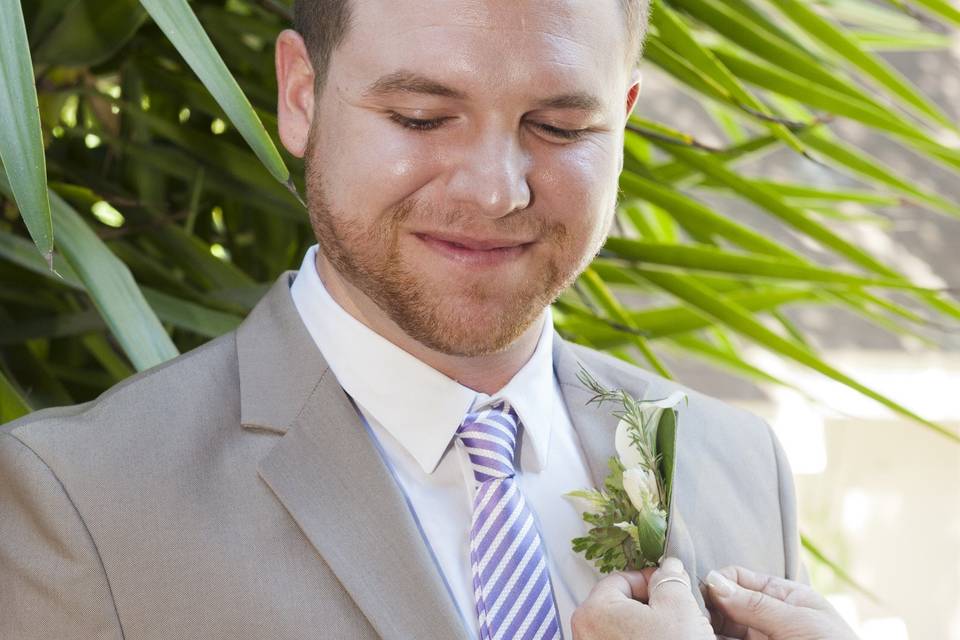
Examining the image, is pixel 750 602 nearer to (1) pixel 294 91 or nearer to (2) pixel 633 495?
(2) pixel 633 495

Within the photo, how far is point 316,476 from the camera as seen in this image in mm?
1021

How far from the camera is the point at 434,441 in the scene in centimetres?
108

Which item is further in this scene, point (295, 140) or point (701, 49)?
point (701, 49)

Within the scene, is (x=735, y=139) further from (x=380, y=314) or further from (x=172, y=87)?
(x=380, y=314)

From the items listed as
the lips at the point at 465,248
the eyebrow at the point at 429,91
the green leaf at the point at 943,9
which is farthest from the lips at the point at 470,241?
the green leaf at the point at 943,9

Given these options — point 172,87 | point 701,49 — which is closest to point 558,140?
point 701,49

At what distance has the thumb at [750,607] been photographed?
40.2 inches

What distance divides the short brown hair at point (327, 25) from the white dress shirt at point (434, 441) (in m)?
0.19

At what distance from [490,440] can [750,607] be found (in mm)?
251

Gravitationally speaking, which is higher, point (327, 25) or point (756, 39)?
point (756, 39)

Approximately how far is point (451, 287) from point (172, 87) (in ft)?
2.07

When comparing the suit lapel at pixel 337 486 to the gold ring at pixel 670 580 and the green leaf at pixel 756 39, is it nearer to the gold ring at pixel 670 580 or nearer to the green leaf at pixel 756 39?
the gold ring at pixel 670 580

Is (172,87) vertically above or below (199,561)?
above

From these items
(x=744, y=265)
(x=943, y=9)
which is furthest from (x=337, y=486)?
(x=943, y=9)
